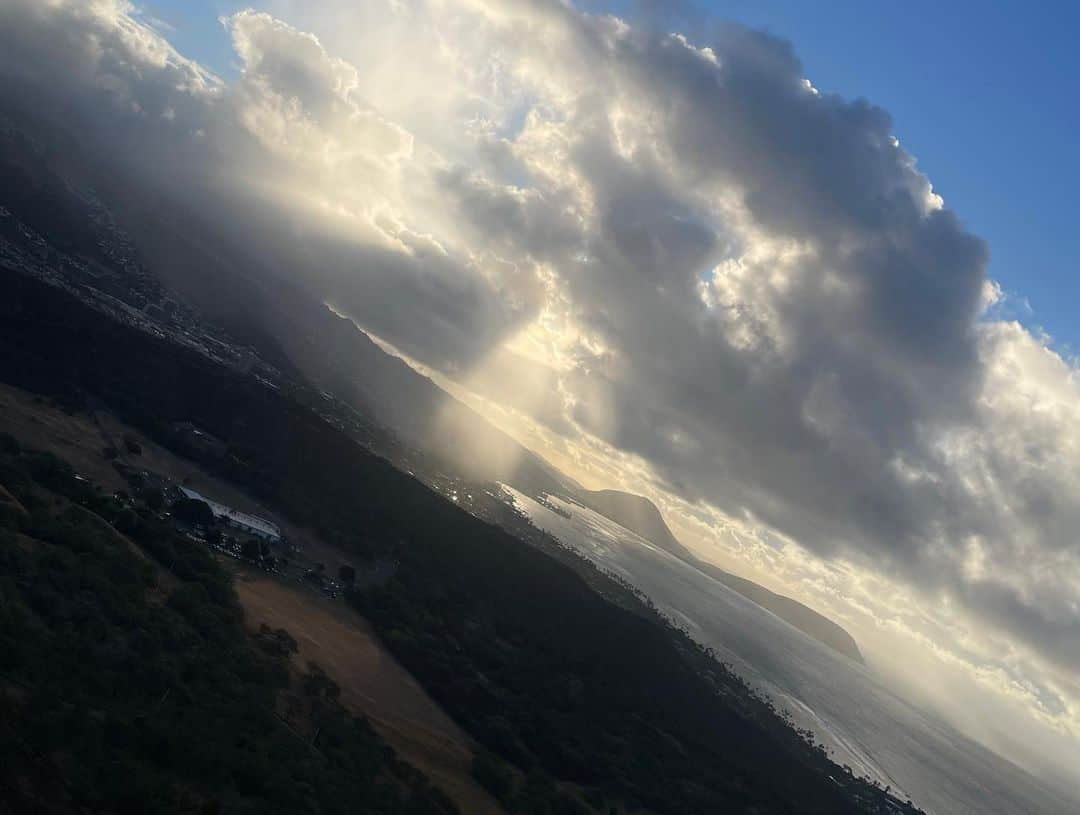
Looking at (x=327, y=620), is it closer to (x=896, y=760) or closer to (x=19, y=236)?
(x=19, y=236)

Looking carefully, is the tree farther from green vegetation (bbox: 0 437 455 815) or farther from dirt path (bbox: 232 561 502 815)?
green vegetation (bbox: 0 437 455 815)

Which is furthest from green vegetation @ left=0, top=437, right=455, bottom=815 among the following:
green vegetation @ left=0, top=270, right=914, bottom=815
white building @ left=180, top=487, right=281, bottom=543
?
white building @ left=180, top=487, right=281, bottom=543

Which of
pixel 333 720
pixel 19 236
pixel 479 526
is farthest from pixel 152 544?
pixel 19 236

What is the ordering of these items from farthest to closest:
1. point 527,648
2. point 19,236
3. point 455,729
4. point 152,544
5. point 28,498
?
point 19,236, point 527,648, point 455,729, point 152,544, point 28,498

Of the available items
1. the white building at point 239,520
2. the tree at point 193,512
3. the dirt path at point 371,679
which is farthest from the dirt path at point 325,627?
the tree at point 193,512

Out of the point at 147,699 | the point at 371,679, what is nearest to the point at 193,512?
the point at 371,679

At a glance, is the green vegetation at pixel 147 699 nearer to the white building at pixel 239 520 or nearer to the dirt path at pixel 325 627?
the dirt path at pixel 325 627

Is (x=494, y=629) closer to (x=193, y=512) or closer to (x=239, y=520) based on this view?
(x=239, y=520)
